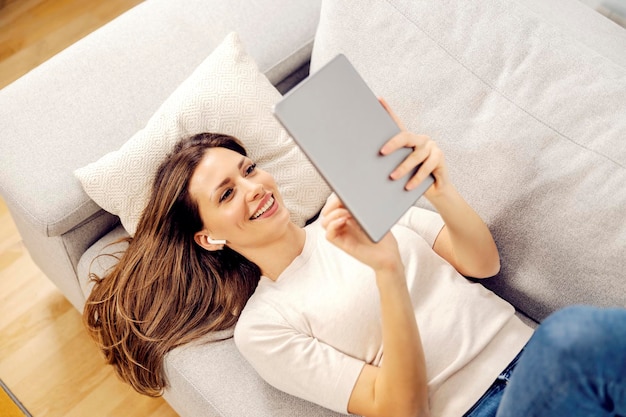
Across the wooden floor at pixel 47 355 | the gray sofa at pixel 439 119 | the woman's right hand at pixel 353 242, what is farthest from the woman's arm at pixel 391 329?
the wooden floor at pixel 47 355

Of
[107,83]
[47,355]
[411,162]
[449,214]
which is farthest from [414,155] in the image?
[47,355]

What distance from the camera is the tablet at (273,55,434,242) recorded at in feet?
2.94

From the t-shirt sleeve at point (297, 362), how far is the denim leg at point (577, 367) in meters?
0.33

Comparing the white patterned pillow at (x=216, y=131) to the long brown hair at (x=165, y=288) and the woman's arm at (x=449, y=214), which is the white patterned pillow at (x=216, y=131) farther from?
the woman's arm at (x=449, y=214)

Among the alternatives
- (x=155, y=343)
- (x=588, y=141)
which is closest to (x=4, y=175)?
(x=155, y=343)

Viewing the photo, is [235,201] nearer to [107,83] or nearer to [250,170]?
[250,170]

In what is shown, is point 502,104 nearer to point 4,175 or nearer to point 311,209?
point 311,209

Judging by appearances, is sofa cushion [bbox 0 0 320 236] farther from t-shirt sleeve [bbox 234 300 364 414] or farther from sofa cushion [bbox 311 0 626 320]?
t-shirt sleeve [bbox 234 300 364 414]

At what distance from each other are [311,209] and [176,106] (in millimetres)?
395

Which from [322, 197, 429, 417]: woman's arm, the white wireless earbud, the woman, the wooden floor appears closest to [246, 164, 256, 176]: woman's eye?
the woman

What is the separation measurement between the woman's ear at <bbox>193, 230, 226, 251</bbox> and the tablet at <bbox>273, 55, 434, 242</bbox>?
1.47 feet

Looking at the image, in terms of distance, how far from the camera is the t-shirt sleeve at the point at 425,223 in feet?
4.43

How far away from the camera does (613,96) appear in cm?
123

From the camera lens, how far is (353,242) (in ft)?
3.41
